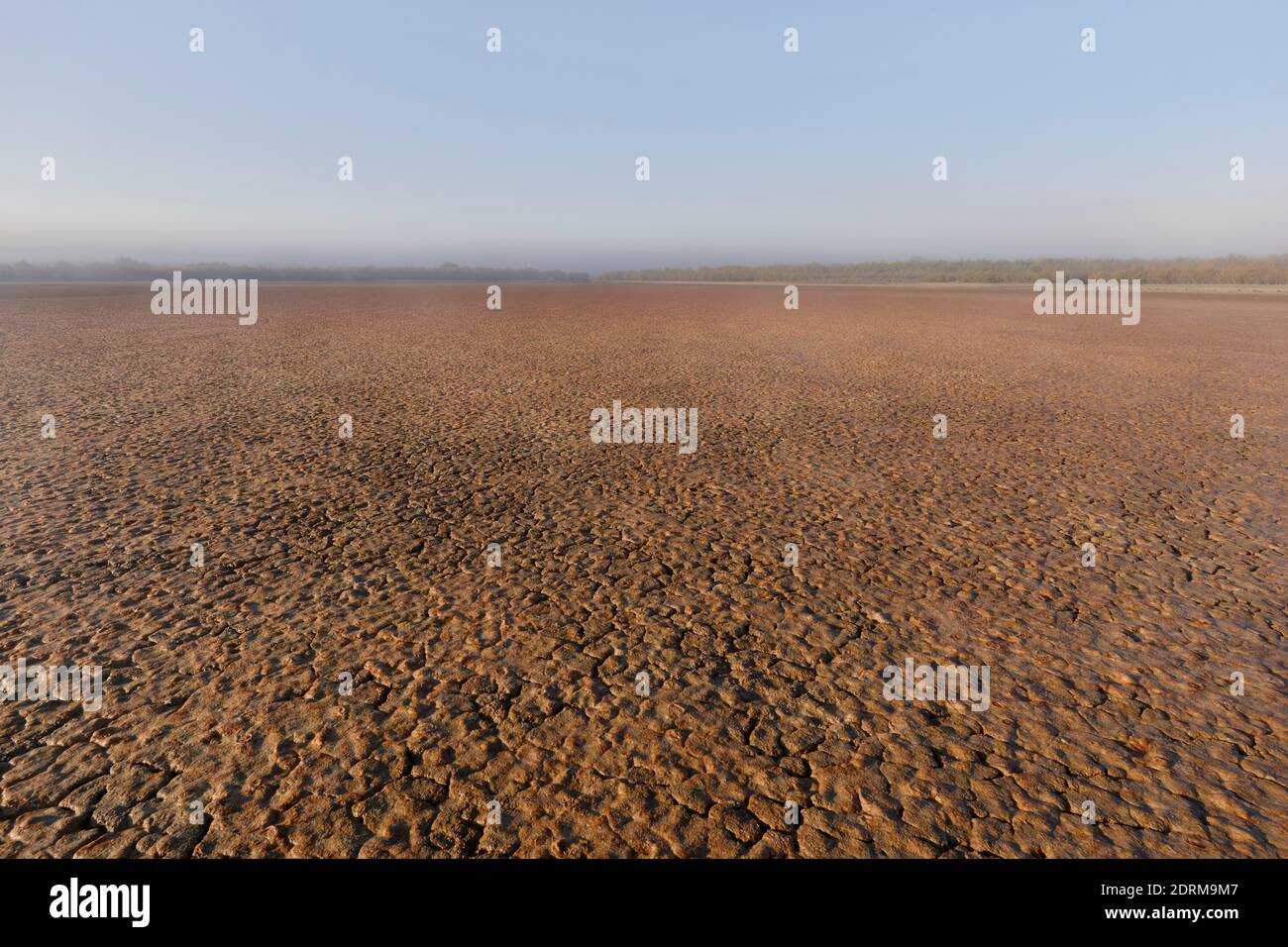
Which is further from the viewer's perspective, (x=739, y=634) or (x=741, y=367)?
(x=741, y=367)

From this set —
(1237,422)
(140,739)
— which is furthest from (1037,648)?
(1237,422)

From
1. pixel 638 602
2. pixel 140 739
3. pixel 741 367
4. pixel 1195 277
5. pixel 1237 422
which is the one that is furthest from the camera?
pixel 1195 277

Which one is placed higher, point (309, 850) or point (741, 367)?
point (741, 367)
